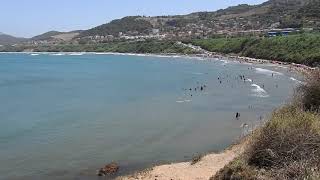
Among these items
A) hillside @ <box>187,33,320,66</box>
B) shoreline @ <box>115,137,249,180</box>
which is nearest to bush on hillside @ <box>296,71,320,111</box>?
shoreline @ <box>115,137,249,180</box>

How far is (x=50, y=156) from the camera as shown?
31.1 metres

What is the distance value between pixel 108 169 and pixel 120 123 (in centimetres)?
1637

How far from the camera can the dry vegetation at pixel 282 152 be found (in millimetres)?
13846

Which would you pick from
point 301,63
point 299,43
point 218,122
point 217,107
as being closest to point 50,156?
point 218,122

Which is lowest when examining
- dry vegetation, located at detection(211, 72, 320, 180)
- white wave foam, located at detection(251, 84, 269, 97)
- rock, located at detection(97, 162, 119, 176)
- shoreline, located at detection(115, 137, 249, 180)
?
white wave foam, located at detection(251, 84, 269, 97)

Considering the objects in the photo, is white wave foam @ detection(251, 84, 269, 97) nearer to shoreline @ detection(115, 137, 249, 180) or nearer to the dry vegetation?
shoreline @ detection(115, 137, 249, 180)

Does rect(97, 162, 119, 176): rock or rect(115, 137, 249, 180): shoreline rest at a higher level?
rect(115, 137, 249, 180): shoreline

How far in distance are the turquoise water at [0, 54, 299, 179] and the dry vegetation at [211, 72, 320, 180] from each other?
10.9 m

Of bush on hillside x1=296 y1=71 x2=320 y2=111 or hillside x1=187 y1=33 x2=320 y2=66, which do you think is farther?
hillside x1=187 y1=33 x2=320 y2=66

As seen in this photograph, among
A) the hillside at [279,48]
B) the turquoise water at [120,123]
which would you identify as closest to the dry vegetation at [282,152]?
the turquoise water at [120,123]

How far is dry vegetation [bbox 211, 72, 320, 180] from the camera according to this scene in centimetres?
1385

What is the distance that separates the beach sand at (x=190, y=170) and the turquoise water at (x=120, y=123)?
211cm

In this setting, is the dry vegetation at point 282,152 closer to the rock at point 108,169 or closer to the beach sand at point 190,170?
the beach sand at point 190,170

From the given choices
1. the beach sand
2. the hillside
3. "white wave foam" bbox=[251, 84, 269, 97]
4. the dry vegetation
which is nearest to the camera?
the dry vegetation
